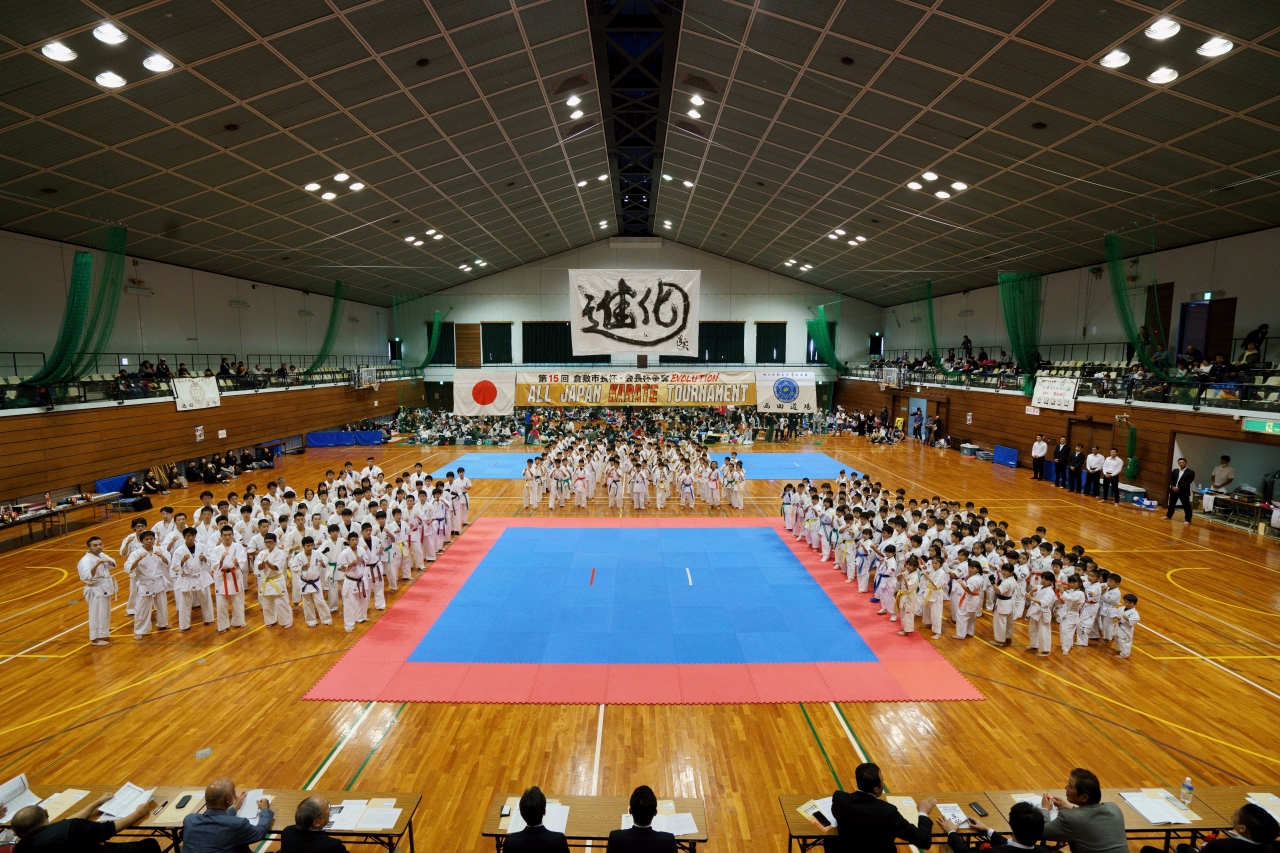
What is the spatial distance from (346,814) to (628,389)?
687 inches

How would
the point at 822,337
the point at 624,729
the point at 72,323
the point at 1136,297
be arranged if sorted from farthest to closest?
1. the point at 822,337
2. the point at 1136,297
3. the point at 72,323
4. the point at 624,729

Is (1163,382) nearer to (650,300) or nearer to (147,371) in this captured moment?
(650,300)

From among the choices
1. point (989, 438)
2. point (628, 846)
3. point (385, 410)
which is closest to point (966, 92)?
point (628, 846)

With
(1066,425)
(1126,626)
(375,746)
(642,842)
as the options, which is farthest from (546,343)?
(642,842)

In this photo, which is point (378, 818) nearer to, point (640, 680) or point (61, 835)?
A: point (61, 835)

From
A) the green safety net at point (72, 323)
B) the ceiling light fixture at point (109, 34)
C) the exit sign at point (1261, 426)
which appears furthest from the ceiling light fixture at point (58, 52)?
the exit sign at point (1261, 426)

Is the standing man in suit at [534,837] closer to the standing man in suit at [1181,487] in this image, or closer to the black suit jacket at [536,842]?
the black suit jacket at [536,842]

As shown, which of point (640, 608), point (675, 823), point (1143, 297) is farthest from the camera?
point (1143, 297)

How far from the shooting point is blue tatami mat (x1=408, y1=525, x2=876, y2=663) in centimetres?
762

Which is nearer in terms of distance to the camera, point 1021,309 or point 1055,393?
point 1055,393

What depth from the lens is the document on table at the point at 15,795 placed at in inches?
152

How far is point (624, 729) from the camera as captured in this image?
6.02 m

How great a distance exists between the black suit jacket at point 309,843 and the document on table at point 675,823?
1.64 m

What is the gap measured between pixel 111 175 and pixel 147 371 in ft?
23.1
